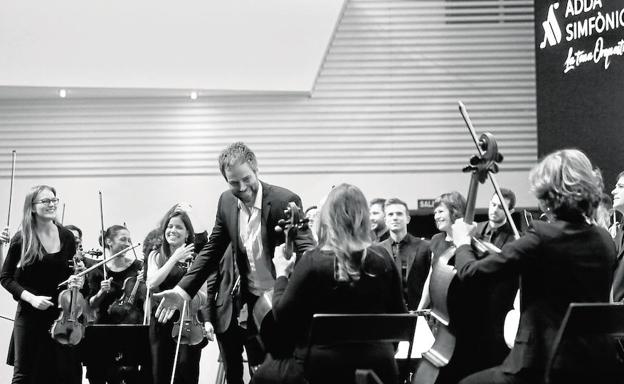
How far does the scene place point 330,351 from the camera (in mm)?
3369

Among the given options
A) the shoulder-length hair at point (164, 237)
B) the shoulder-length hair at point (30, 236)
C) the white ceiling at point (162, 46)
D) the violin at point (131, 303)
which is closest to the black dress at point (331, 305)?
the shoulder-length hair at point (164, 237)

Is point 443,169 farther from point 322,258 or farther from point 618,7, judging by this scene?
point 322,258

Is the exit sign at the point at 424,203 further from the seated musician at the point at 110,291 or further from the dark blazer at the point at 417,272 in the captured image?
the seated musician at the point at 110,291

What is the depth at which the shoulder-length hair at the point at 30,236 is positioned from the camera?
6.17m

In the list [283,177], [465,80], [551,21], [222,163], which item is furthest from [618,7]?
[222,163]

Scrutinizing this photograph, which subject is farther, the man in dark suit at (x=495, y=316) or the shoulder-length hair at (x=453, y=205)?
the shoulder-length hair at (x=453, y=205)

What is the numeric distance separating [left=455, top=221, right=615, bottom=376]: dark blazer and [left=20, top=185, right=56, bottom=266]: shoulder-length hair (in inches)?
156

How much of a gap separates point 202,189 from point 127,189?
74 centimetres

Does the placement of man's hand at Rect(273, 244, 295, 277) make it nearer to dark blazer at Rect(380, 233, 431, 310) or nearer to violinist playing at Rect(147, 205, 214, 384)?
dark blazer at Rect(380, 233, 431, 310)

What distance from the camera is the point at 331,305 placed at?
11.1ft

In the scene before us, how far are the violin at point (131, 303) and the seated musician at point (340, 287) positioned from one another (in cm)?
335

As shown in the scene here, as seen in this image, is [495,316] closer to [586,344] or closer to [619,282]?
[619,282]

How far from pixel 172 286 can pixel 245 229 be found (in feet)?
5.67

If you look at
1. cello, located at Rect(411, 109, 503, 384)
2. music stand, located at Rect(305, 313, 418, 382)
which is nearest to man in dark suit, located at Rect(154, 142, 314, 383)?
cello, located at Rect(411, 109, 503, 384)
